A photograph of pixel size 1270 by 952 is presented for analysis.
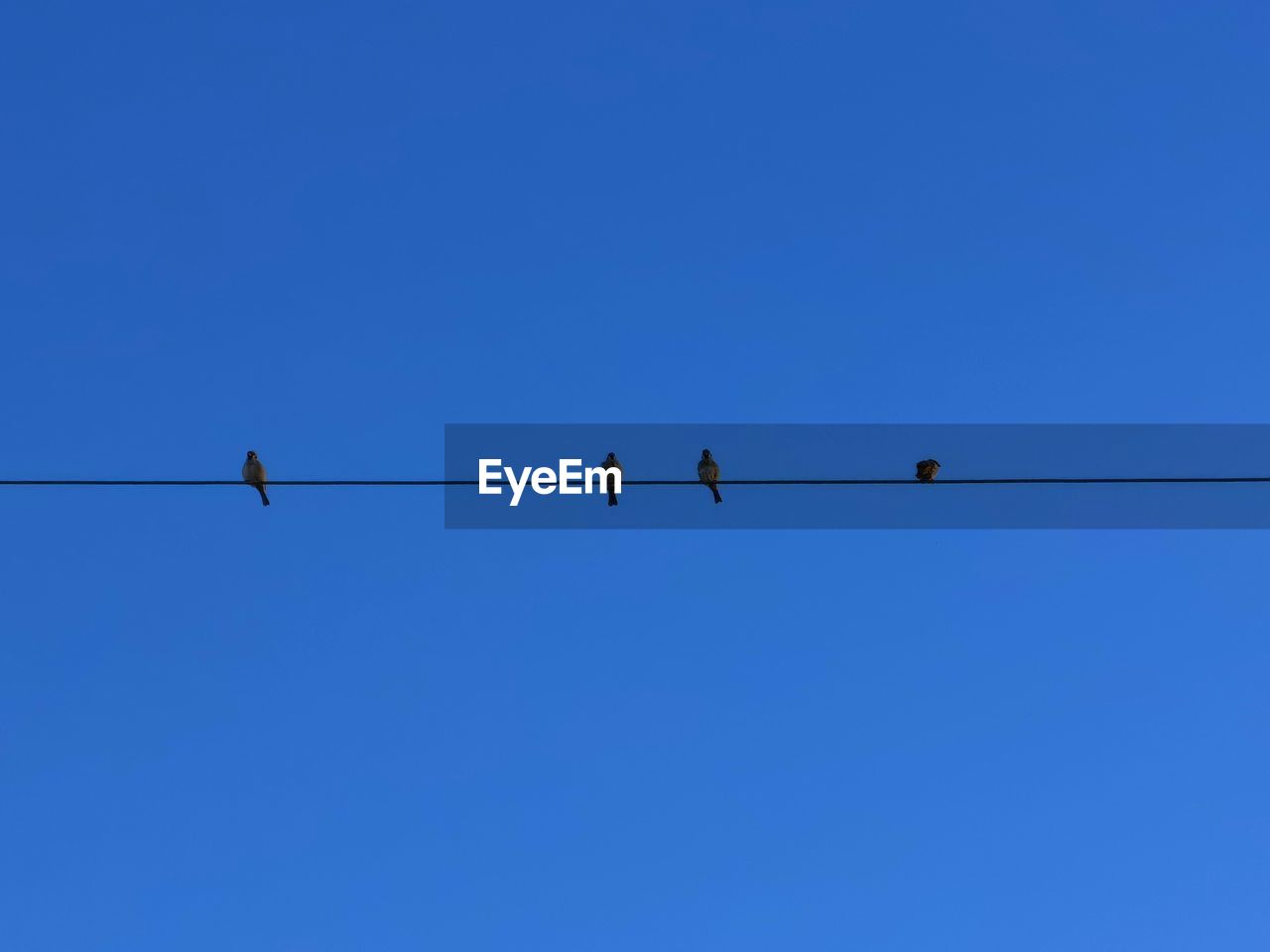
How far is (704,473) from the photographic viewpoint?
31.9 meters

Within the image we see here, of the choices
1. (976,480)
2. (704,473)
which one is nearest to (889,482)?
(976,480)

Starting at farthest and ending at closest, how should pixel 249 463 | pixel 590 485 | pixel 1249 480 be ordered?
pixel 249 463 → pixel 590 485 → pixel 1249 480

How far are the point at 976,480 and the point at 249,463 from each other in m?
13.5

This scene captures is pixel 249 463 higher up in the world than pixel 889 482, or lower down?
higher up

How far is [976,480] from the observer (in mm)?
20766

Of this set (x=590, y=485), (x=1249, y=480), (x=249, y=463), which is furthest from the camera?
(x=249, y=463)

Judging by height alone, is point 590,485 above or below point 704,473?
below

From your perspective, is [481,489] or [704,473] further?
[704,473]

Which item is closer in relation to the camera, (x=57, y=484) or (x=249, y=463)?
(x=57, y=484)

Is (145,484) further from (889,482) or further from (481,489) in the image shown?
(889,482)

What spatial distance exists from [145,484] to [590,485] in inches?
184

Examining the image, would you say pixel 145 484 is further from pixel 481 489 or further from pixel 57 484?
pixel 481 489

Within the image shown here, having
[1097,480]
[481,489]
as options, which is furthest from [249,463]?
[1097,480]

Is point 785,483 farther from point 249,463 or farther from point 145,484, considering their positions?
point 249,463
